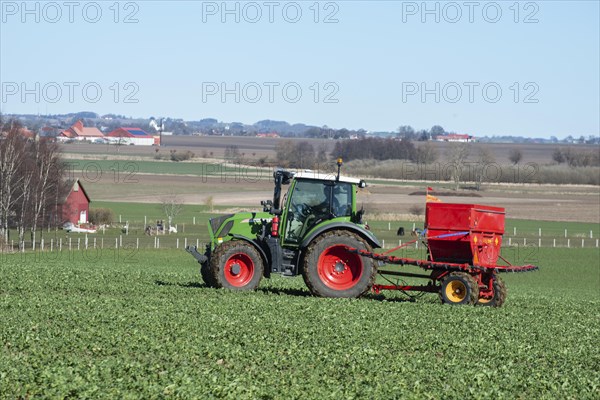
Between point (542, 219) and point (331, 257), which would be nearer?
point (331, 257)

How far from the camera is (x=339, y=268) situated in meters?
19.9

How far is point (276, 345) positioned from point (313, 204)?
20.1 feet

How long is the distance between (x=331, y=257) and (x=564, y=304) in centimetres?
654

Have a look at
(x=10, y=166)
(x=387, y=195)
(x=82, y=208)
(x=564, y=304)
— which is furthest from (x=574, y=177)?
(x=564, y=304)

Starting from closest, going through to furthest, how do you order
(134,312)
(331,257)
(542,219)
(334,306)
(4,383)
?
(4,383)
(134,312)
(334,306)
(331,257)
(542,219)

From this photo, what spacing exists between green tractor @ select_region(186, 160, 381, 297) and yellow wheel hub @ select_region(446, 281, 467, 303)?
1.66 m

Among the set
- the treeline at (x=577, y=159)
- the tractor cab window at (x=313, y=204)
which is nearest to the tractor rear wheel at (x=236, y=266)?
the tractor cab window at (x=313, y=204)

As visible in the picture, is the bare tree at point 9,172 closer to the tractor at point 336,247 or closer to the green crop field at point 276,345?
the green crop field at point 276,345

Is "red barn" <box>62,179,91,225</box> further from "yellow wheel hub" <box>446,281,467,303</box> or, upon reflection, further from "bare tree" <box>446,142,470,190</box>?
"yellow wheel hub" <box>446,281,467,303</box>

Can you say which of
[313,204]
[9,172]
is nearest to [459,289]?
[313,204]

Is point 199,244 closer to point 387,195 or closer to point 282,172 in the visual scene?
point 282,172

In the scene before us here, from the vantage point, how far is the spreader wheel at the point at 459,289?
1983 cm

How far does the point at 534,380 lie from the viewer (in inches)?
500

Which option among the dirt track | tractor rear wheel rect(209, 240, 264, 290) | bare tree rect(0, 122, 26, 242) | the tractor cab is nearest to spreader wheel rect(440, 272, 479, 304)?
the tractor cab
